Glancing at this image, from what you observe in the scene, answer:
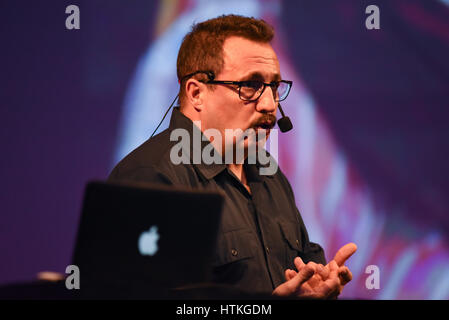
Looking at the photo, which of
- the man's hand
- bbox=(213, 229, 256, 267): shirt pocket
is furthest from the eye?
A: the man's hand

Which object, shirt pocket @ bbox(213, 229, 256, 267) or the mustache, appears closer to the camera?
shirt pocket @ bbox(213, 229, 256, 267)

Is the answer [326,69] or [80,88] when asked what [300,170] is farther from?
[80,88]

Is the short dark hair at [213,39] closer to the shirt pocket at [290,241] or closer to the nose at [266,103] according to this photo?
the nose at [266,103]

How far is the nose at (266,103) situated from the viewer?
172 centimetres

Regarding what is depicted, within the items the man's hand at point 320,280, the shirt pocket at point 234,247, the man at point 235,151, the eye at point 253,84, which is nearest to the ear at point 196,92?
the man at point 235,151

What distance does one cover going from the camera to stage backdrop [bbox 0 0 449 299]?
243 cm

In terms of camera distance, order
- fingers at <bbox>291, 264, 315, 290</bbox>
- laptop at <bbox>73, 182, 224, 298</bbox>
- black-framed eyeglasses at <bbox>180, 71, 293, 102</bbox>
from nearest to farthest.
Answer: laptop at <bbox>73, 182, 224, 298</bbox> < fingers at <bbox>291, 264, 315, 290</bbox> < black-framed eyeglasses at <bbox>180, 71, 293, 102</bbox>

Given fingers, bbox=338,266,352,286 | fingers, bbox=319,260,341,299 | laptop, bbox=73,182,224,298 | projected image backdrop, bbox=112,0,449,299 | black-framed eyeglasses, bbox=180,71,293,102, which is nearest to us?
laptop, bbox=73,182,224,298

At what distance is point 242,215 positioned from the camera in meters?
1.70

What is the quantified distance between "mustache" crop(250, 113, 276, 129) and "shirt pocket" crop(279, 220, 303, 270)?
34cm

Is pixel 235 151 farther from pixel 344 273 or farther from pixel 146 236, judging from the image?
pixel 146 236

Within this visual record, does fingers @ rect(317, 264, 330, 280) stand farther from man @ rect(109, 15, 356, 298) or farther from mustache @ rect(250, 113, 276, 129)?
mustache @ rect(250, 113, 276, 129)

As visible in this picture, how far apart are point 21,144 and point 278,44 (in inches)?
53.5
